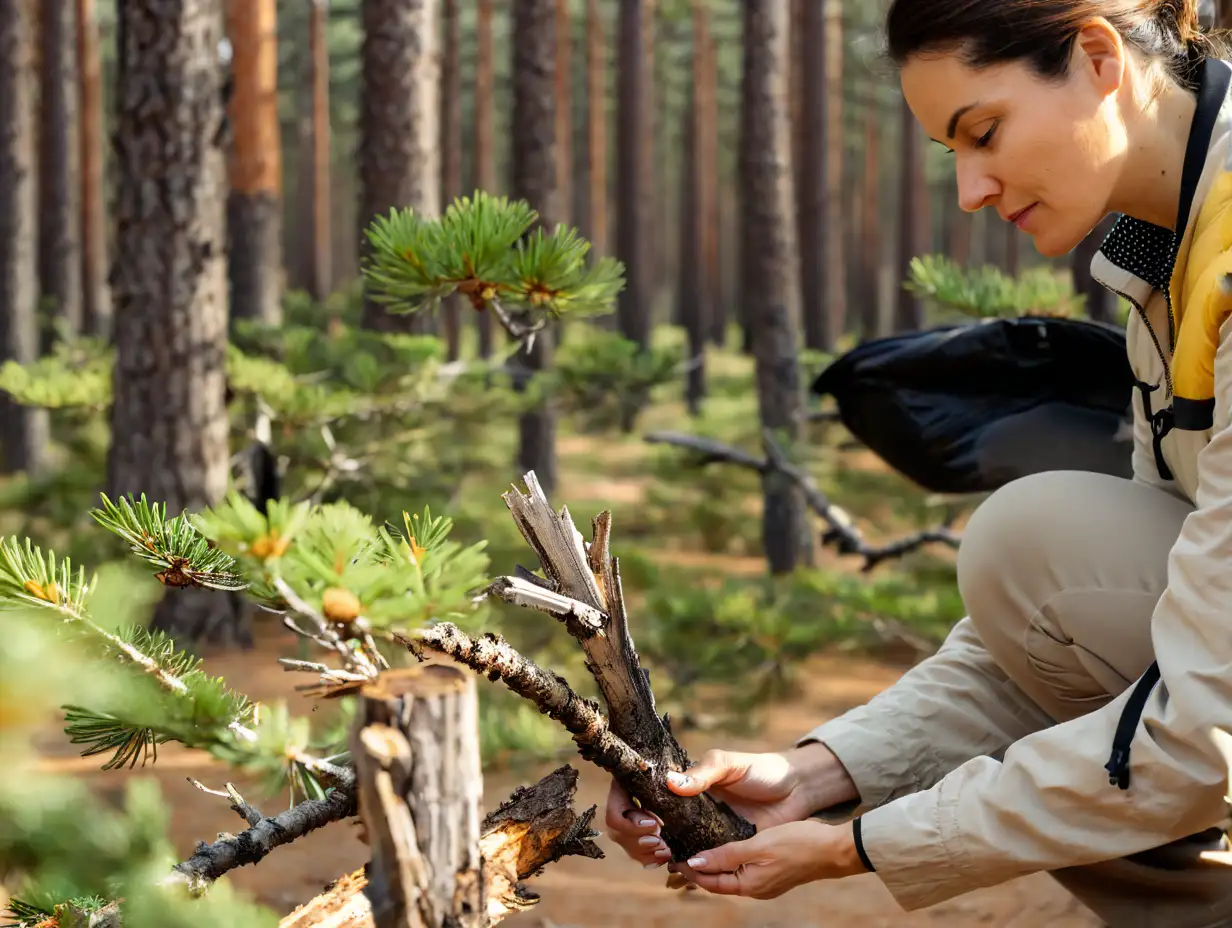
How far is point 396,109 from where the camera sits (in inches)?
256

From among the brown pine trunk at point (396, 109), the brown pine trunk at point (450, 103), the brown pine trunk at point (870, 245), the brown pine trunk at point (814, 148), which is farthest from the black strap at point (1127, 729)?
the brown pine trunk at point (870, 245)

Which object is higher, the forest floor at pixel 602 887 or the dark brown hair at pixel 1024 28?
the dark brown hair at pixel 1024 28

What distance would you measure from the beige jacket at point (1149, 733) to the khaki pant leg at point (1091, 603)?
0.45ft

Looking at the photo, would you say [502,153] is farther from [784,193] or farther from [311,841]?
[311,841]

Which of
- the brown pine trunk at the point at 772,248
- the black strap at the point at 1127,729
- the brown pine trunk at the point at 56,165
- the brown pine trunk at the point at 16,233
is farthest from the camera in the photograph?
the brown pine trunk at the point at 56,165

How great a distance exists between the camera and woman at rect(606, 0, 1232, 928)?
1.43 meters

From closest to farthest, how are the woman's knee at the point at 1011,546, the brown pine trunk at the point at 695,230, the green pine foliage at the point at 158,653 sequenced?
the green pine foliage at the point at 158,653, the woman's knee at the point at 1011,546, the brown pine trunk at the point at 695,230

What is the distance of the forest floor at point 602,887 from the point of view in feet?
9.20

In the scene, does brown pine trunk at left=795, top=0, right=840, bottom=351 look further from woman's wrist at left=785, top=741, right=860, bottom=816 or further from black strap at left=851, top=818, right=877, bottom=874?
black strap at left=851, top=818, right=877, bottom=874

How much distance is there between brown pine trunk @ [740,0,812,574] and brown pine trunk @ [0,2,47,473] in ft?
19.8

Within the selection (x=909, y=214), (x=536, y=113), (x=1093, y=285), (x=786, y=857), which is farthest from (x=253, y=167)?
(x=909, y=214)

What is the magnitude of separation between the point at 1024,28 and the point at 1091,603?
87cm

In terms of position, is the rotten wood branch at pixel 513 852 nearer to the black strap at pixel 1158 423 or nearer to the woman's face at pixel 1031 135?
the woman's face at pixel 1031 135

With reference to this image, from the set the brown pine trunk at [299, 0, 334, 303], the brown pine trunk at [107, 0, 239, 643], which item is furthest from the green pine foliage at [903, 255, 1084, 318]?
the brown pine trunk at [299, 0, 334, 303]
